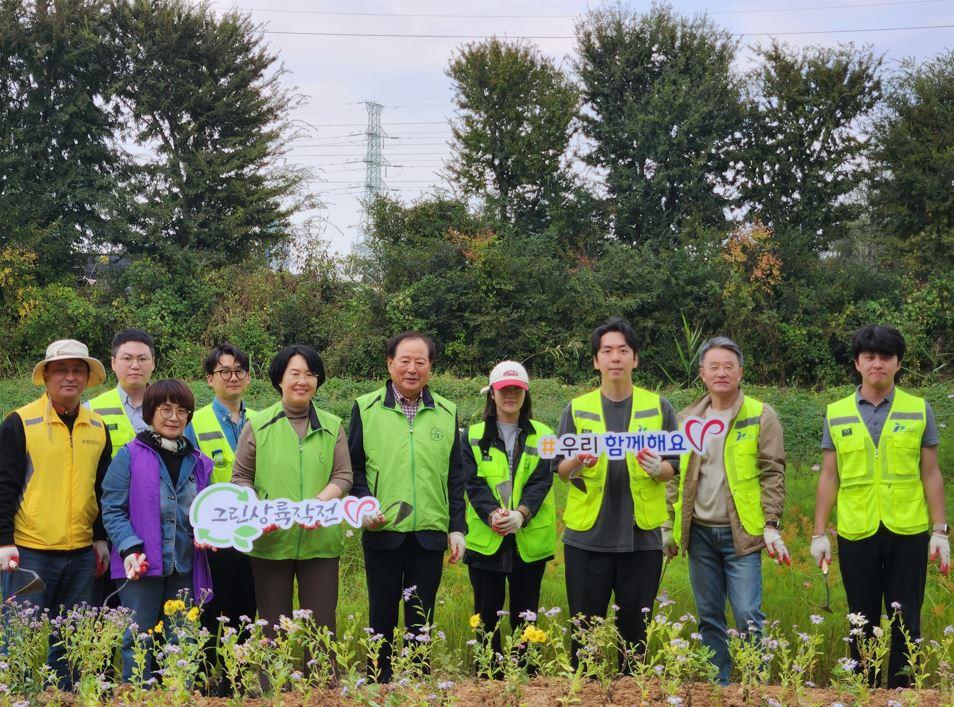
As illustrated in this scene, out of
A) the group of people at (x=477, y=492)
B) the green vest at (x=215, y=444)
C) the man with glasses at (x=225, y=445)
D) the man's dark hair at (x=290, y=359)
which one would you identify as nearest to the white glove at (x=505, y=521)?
the group of people at (x=477, y=492)

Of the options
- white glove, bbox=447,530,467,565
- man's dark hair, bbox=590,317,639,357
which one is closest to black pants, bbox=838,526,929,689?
man's dark hair, bbox=590,317,639,357

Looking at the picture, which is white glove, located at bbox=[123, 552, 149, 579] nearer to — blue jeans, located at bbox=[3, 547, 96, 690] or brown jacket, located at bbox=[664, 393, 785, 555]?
blue jeans, located at bbox=[3, 547, 96, 690]

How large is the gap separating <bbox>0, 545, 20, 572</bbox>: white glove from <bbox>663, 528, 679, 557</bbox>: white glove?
319cm

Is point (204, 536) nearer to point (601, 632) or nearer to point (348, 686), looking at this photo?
point (348, 686)

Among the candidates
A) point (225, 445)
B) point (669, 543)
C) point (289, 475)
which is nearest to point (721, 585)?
point (669, 543)

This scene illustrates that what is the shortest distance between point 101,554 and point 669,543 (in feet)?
9.46

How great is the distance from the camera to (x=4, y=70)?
69.3ft

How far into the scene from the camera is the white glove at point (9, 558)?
4262 millimetres

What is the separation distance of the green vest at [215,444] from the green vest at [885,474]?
3171mm

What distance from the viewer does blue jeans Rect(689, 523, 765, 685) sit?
4668 millimetres

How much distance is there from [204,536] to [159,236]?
18.6m

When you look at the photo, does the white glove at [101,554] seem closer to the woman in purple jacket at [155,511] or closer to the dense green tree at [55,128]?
the woman in purple jacket at [155,511]

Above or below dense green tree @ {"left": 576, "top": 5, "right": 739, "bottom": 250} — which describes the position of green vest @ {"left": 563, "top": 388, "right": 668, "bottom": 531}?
below

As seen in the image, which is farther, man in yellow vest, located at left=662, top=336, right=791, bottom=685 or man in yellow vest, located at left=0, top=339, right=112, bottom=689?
man in yellow vest, located at left=662, top=336, right=791, bottom=685
